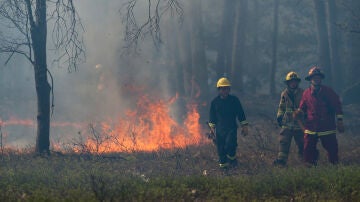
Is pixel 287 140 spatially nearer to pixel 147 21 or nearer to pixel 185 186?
pixel 185 186

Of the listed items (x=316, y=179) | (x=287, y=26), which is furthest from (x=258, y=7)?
(x=316, y=179)

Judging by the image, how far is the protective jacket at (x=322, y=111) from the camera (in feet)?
32.2

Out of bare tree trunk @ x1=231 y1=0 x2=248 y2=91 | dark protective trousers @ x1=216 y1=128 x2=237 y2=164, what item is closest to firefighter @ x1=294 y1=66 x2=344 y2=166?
dark protective trousers @ x1=216 y1=128 x2=237 y2=164

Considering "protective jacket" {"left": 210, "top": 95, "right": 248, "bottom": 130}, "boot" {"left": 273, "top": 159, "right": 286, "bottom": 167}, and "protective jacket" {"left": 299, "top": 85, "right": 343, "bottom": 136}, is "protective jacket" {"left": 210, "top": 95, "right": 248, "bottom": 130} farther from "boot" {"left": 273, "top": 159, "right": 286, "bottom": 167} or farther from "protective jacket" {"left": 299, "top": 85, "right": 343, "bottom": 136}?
"protective jacket" {"left": 299, "top": 85, "right": 343, "bottom": 136}

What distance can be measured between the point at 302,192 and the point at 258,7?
2234 centimetres

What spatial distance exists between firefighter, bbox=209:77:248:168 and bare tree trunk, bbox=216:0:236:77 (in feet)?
31.6

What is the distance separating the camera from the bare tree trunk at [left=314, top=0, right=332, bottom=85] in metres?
19.5

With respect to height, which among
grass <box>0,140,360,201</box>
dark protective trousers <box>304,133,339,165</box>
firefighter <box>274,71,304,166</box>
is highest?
firefighter <box>274,71,304,166</box>

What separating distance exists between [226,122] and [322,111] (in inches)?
91.4

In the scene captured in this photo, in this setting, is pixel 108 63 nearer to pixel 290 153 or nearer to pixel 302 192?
pixel 290 153

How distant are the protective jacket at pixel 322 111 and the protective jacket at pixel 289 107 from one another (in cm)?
43

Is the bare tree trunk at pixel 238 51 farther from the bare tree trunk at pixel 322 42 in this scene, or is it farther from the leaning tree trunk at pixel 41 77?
the leaning tree trunk at pixel 41 77

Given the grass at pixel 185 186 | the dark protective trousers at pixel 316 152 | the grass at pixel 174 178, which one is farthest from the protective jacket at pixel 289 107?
the grass at pixel 185 186

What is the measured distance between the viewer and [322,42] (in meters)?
20.1
